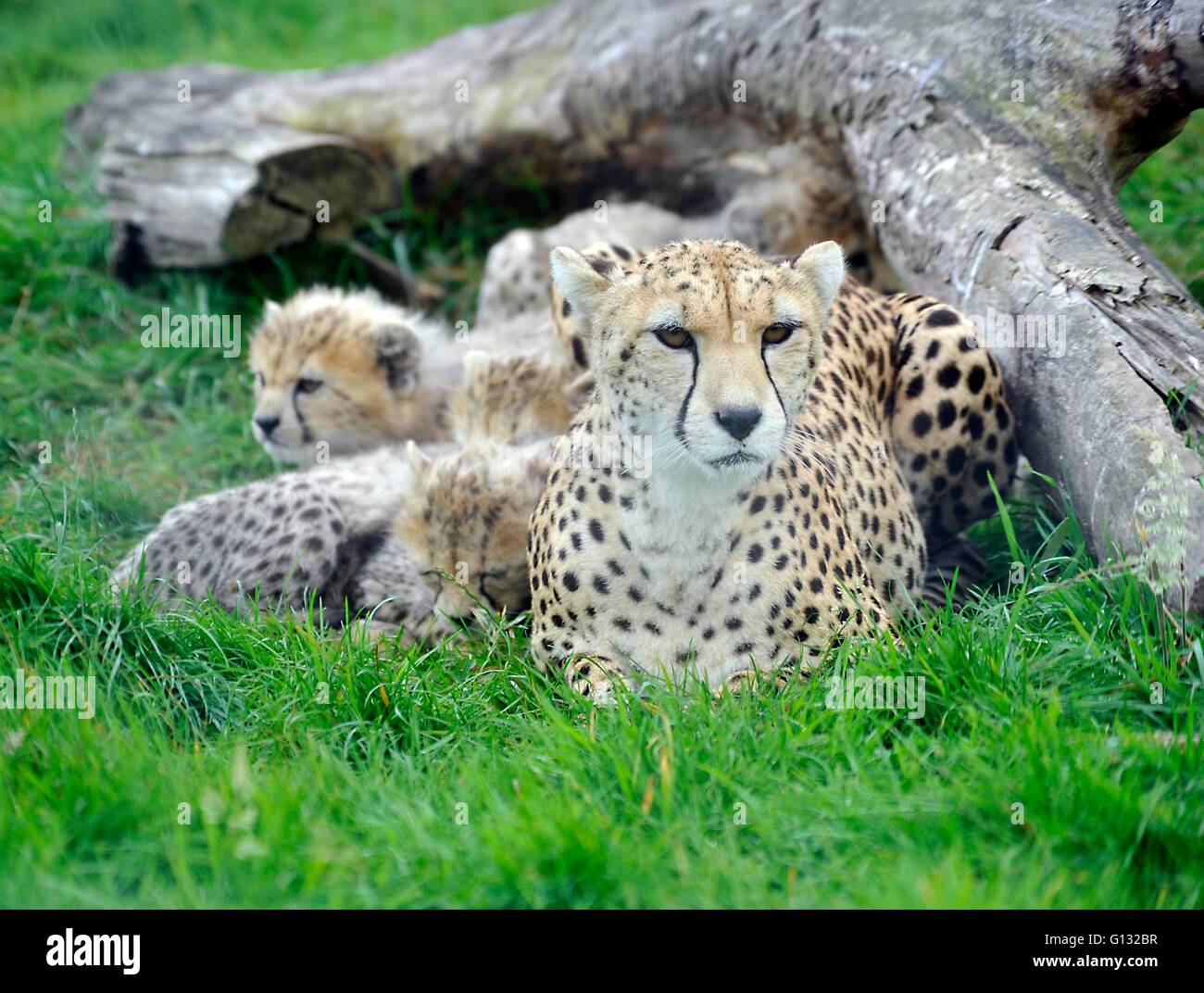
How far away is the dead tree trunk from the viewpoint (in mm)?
3742

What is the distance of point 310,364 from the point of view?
532 centimetres

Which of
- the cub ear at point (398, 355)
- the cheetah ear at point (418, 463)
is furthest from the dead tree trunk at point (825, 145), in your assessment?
the cheetah ear at point (418, 463)

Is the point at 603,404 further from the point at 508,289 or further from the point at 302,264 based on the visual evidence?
the point at 302,264

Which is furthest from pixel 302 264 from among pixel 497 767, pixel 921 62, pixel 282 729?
pixel 497 767

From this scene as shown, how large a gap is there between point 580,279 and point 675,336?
36cm

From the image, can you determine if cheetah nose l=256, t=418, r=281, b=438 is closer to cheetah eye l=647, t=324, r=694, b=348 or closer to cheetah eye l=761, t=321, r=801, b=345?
cheetah eye l=647, t=324, r=694, b=348

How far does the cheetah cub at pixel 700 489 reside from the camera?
125 inches

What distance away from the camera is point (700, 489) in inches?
133

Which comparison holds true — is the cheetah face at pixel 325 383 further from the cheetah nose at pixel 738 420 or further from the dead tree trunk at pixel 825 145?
the cheetah nose at pixel 738 420

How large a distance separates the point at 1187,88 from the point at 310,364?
10.7 ft

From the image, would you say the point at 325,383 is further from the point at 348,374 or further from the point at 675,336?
the point at 675,336

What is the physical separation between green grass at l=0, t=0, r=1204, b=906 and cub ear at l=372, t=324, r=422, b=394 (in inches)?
60.6

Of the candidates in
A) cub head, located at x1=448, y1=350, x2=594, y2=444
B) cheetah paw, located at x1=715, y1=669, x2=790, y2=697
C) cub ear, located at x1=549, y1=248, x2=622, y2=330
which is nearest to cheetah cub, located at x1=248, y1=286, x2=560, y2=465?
cub head, located at x1=448, y1=350, x2=594, y2=444

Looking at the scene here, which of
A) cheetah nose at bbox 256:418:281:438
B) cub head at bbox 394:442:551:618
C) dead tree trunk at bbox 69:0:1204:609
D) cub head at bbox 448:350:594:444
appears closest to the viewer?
dead tree trunk at bbox 69:0:1204:609
